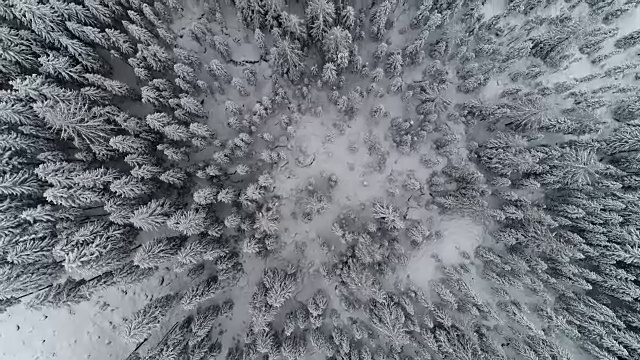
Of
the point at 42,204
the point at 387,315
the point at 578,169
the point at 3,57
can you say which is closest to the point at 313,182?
the point at 387,315

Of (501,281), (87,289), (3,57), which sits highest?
(501,281)

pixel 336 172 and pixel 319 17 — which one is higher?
pixel 319 17

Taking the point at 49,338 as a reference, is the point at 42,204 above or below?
above

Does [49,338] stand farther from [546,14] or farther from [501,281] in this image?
[546,14]

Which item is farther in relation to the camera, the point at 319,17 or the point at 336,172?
the point at 336,172

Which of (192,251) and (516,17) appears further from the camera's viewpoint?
(516,17)

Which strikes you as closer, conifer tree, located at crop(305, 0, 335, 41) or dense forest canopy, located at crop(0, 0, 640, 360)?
dense forest canopy, located at crop(0, 0, 640, 360)

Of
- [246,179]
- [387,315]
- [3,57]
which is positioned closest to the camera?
[3,57]

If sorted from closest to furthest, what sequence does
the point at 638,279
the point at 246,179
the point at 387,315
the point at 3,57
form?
the point at 3,57 → the point at 387,315 → the point at 638,279 → the point at 246,179

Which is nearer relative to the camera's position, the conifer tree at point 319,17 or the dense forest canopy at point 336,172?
the dense forest canopy at point 336,172
